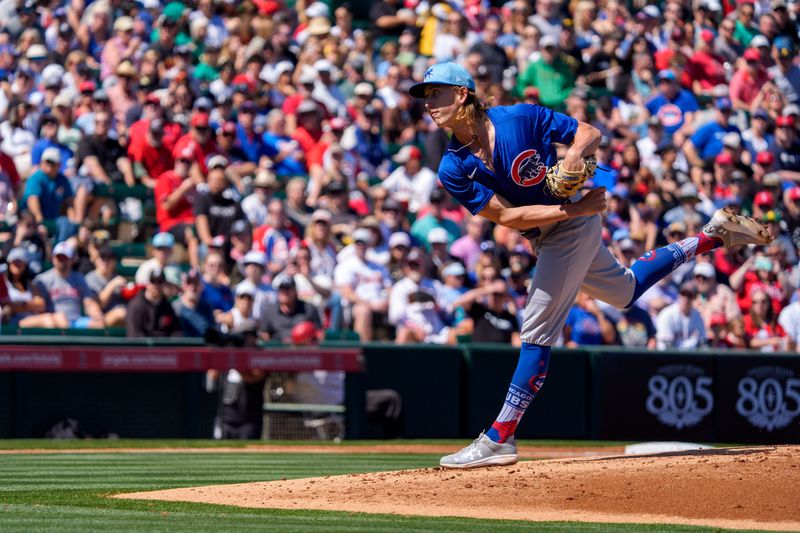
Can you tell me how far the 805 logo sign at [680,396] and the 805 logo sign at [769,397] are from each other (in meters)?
0.37

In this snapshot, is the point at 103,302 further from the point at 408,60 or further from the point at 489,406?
the point at 408,60

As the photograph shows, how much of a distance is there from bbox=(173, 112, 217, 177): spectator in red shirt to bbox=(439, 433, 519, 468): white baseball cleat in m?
Result: 8.32

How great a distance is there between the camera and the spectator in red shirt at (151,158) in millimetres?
15422

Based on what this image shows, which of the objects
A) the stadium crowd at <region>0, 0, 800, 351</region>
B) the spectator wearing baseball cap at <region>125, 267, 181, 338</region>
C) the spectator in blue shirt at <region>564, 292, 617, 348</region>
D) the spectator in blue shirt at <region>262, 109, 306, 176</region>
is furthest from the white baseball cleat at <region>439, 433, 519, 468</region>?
the spectator in blue shirt at <region>262, 109, 306, 176</region>

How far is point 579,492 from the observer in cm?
677

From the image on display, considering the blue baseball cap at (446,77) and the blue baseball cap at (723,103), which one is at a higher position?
the blue baseball cap at (723,103)

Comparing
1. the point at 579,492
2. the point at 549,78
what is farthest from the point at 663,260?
the point at 549,78

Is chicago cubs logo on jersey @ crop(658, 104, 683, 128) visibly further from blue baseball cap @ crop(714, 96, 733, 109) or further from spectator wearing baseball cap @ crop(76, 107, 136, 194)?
spectator wearing baseball cap @ crop(76, 107, 136, 194)

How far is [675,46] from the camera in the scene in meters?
20.2

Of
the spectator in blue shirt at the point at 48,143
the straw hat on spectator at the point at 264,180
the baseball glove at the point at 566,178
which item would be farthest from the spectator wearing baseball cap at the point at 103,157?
the baseball glove at the point at 566,178

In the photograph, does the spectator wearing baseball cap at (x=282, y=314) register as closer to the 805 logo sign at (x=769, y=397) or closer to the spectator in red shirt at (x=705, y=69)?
the 805 logo sign at (x=769, y=397)

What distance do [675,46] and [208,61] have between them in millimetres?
6947

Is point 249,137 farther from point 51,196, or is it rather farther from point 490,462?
point 490,462

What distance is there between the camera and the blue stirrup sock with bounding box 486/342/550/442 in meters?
7.49
